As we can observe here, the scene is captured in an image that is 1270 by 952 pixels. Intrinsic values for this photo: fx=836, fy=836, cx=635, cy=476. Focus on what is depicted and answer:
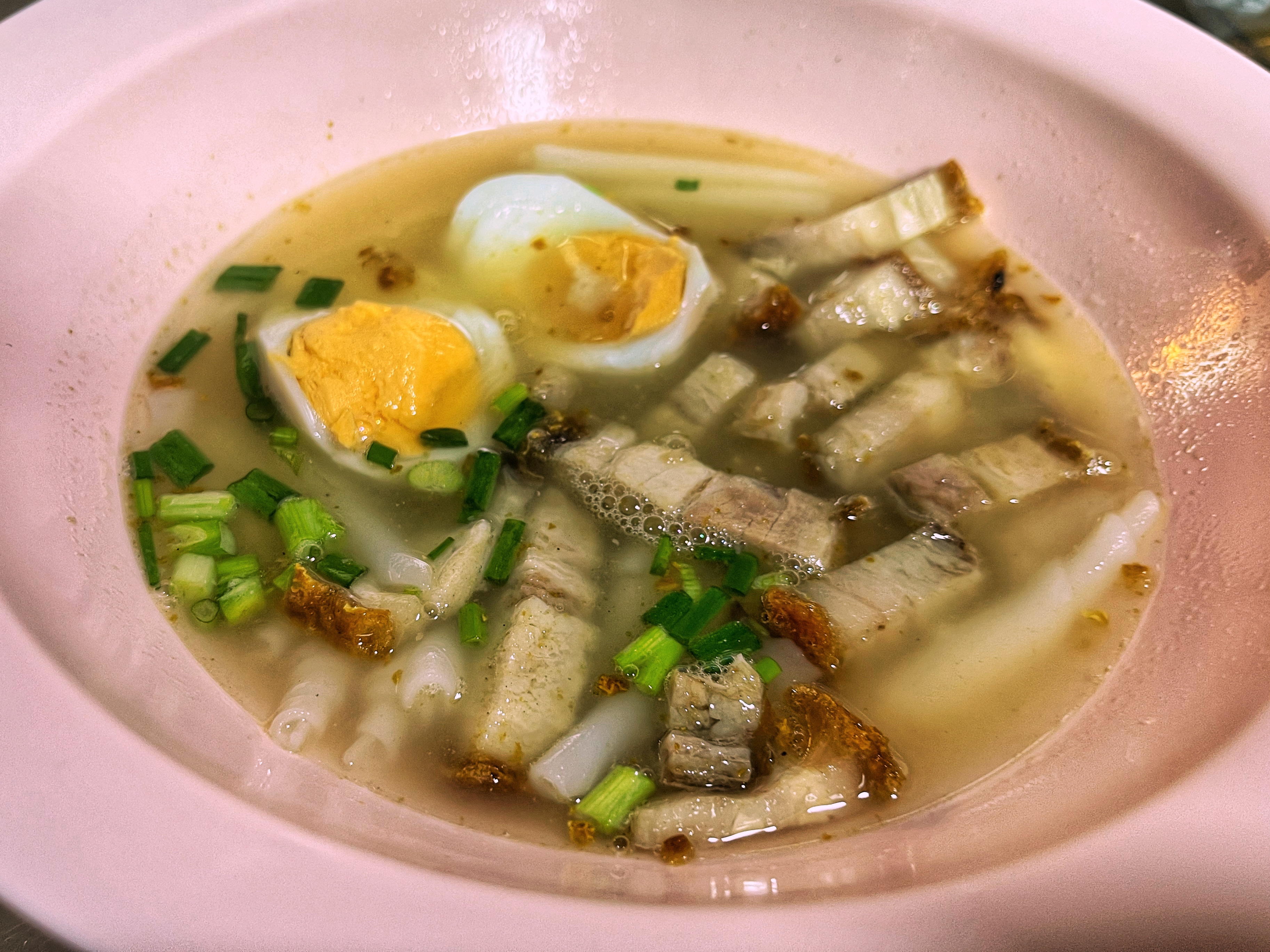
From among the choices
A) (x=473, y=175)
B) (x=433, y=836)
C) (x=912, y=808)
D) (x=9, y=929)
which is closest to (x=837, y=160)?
(x=473, y=175)

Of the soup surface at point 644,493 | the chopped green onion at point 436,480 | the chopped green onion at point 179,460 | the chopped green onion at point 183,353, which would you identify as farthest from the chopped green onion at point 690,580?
the chopped green onion at point 183,353

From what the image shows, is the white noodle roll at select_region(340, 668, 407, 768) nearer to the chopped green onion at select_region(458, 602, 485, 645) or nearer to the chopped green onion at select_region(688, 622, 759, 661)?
the chopped green onion at select_region(458, 602, 485, 645)

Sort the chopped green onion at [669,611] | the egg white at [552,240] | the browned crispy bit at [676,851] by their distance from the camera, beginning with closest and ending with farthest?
the browned crispy bit at [676,851]
the chopped green onion at [669,611]
the egg white at [552,240]

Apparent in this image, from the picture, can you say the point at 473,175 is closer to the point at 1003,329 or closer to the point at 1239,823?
the point at 1003,329

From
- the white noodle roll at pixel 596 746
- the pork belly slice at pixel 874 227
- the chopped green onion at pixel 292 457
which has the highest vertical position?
the pork belly slice at pixel 874 227

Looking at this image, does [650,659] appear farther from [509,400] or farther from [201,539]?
[201,539]

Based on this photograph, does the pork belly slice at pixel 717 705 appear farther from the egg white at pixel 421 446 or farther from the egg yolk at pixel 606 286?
the egg yolk at pixel 606 286
